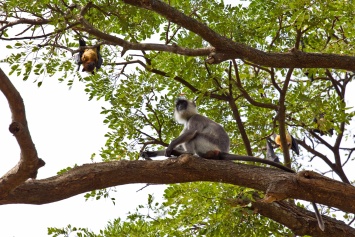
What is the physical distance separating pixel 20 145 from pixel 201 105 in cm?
444

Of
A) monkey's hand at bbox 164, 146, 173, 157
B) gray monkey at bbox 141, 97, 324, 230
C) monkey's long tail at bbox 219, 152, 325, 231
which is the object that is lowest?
monkey's long tail at bbox 219, 152, 325, 231

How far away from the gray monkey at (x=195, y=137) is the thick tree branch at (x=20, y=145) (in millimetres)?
2429

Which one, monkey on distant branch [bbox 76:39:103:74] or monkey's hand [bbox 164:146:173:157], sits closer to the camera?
monkey on distant branch [bbox 76:39:103:74]

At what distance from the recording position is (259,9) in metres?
7.30

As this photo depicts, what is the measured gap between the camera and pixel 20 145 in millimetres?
4496

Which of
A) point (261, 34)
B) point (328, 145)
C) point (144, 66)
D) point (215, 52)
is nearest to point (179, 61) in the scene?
point (144, 66)

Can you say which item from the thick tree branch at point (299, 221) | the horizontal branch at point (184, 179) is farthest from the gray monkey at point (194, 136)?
the horizontal branch at point (184, 179)

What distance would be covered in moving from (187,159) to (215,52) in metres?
1.11

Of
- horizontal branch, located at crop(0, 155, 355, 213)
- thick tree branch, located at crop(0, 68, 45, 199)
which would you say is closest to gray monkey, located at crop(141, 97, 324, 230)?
horizontal branch, located at crop(0, 155, 355, 213)

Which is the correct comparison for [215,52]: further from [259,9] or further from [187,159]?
[259,9]

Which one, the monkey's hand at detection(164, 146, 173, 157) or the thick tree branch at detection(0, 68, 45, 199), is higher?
the monkey's hand at detection(164, 146, 173, 157)

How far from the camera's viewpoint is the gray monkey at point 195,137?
709 cm

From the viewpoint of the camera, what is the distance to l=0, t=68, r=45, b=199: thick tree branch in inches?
173

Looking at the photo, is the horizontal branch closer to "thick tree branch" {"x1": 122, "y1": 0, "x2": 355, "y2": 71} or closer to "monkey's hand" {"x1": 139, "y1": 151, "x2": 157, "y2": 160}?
"thick tree branch" {"x1": 122, "y1": 0, "x2": 355, "y2": 71}
